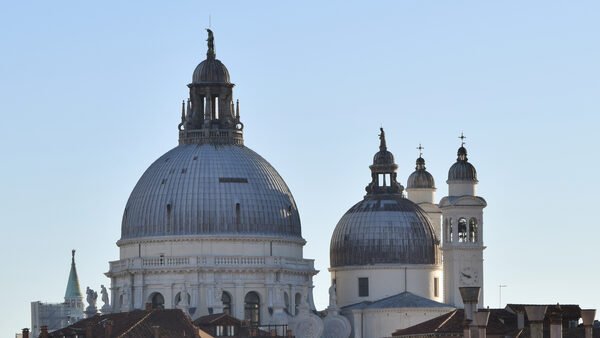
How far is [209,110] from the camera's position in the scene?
180250 millimetres

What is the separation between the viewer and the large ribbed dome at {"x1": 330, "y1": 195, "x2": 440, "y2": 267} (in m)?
179

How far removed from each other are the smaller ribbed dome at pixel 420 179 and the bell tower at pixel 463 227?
15.5 m

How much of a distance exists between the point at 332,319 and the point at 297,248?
21.6 feet

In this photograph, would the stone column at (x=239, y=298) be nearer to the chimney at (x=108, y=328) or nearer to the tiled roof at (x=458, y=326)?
the tiled roof at (x=458, y=326)

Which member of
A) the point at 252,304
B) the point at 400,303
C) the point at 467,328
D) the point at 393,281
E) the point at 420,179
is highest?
the point at 420,179

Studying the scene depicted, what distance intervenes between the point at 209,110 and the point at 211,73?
219 cm

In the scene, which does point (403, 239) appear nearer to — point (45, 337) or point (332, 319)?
point (332, 319)

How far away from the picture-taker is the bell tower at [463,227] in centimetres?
17400

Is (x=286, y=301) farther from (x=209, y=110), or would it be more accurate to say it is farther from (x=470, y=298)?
(x=470, y=298)

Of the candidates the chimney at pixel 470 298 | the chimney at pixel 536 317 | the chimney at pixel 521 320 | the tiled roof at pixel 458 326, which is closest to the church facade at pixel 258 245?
the tiled roof at pixel 458 326

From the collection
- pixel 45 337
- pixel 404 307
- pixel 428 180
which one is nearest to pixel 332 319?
pixel 404 307

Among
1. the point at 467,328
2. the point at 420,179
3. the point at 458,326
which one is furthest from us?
the point at 420,179

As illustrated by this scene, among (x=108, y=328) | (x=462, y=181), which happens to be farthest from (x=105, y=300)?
(x=108, y=328)

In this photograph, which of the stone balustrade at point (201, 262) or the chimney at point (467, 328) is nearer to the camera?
the chimney at point (467, 328)
